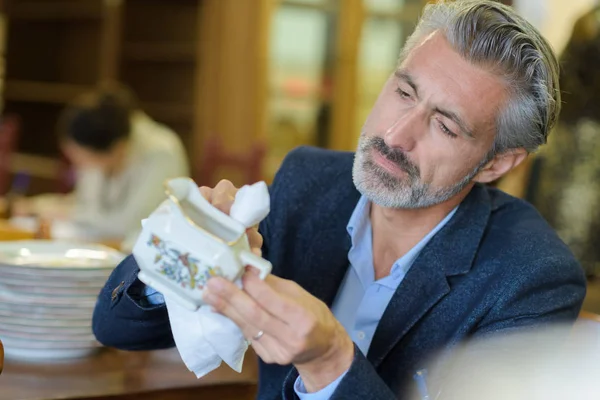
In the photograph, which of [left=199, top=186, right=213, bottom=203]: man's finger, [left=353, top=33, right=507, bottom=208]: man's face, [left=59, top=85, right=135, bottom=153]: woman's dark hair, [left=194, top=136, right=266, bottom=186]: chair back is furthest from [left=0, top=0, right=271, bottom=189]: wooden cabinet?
[left=199, top=186, right=213, bottom=203]: man's finger

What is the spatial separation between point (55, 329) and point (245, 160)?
225cm

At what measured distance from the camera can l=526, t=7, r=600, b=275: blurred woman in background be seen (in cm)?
261

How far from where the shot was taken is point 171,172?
3627 mm

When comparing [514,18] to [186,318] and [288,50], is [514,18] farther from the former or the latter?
[288,50]

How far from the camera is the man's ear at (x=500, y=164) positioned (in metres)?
1.52

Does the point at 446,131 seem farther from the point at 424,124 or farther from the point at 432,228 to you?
the point at 432,228

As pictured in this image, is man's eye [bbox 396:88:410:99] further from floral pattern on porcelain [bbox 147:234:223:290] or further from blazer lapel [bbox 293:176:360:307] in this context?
floral pattern on porcelain [bbox 147:234:223:290]

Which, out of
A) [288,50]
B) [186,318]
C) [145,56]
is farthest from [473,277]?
[145,56]

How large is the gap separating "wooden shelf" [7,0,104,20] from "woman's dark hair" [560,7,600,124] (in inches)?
123

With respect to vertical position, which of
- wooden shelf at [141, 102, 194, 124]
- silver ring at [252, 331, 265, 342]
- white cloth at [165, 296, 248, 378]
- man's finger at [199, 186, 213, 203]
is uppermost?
man's finger at [199, 186, 213, 203]

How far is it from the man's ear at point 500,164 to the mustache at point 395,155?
165 millimetres

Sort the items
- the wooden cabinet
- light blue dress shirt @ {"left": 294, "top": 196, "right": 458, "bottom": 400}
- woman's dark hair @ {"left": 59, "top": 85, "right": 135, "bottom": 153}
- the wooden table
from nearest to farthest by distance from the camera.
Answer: the wooden table, light blue dress shirt @ {"left": 294, "top": 196, "right": 458, "bottom": 400}, woman's dark hair @ {"left": 59, "top": 85, "right": 135, "bottom": 153}, the wooden cabinet

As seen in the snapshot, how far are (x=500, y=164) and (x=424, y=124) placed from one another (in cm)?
21

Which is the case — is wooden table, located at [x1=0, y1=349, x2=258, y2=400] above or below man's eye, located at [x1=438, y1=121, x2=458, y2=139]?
below
